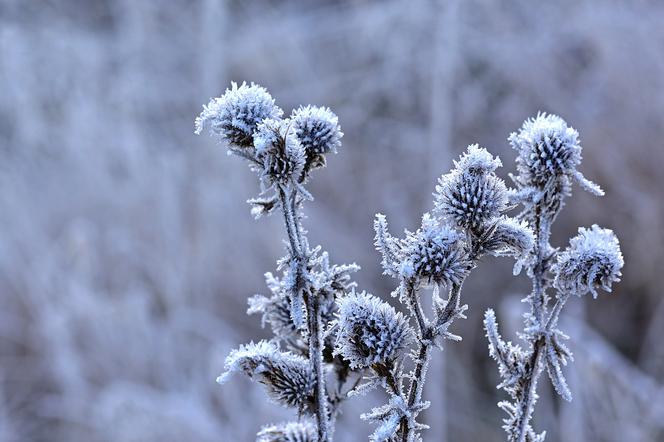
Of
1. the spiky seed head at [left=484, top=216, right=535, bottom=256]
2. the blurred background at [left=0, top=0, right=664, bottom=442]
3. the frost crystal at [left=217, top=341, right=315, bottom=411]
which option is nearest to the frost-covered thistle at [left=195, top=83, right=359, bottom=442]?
the frost crystal at [left=217, top=341, right=315, bottom=411]

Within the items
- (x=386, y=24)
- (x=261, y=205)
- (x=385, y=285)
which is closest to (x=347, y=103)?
(x=386, y=24)

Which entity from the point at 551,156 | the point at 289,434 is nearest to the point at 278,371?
the point at 289,434

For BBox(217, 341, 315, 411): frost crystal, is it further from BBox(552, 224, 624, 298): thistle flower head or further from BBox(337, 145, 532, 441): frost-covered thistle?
BBox(552, 224, 624, 298): thistle flower head

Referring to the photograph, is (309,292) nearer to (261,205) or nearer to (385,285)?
(261,205)

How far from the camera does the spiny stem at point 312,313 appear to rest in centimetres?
54

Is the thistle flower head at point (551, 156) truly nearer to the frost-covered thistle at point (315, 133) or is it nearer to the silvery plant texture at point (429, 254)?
the silvery plant texture at point (429, 254)

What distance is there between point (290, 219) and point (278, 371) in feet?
0.46

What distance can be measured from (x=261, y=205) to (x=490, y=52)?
114 inches

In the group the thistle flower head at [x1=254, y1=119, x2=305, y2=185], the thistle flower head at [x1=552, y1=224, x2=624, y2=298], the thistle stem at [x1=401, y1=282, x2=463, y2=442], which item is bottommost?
the thistle stem at [x1=401, y1=282, x2=463, y2=442]

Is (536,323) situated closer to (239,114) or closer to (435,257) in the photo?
(435,257)

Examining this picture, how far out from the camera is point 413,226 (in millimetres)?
3041

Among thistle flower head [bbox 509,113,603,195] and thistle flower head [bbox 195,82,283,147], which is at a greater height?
thistle flower head [bbox 195,82,283,147]

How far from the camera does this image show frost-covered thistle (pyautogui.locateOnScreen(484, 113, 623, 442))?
0.54 m

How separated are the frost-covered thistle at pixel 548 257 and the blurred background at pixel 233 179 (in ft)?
5.31
